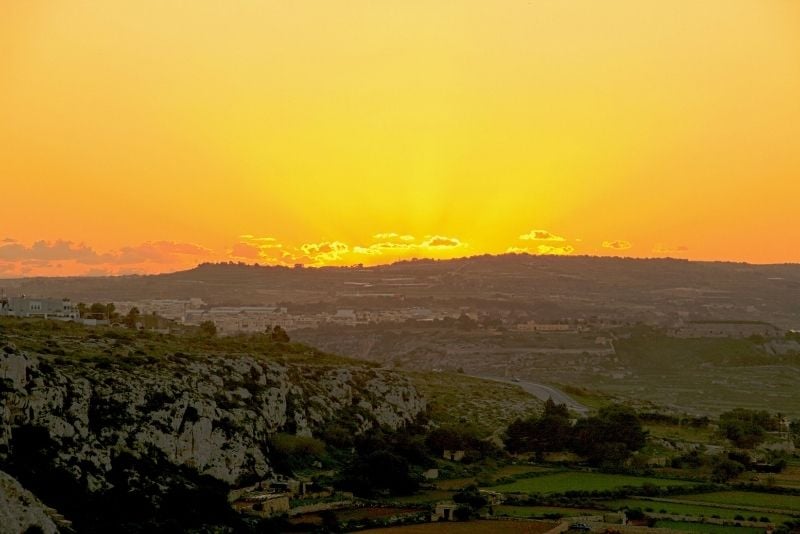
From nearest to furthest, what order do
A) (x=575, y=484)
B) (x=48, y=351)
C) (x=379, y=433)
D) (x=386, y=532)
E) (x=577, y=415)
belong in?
(x=386, y=532) < (x=48, y=351) < (x=575, y=484) < (x=379, y=433) < (x=577, y=415)

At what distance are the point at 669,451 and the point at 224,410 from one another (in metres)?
37.6

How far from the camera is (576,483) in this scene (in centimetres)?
7212

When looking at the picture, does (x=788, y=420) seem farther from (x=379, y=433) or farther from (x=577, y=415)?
(x=379, y=433)

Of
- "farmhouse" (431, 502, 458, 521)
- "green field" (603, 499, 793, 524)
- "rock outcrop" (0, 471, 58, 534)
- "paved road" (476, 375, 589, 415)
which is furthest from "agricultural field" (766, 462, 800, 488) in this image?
"rock outcrop" (0, 471, 58, 534)

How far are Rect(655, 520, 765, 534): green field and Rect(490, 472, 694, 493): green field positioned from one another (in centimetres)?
1046

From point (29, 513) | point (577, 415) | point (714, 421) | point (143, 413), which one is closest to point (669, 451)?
point (577, 415)

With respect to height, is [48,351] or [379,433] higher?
[48,351]

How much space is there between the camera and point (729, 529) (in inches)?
2251

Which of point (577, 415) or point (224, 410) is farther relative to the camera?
point (577, 415)

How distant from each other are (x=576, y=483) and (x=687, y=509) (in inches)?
408

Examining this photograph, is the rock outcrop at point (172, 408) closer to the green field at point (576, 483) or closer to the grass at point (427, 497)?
the grass at point (427, 497)

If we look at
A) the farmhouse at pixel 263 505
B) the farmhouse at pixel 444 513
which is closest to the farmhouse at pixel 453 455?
the farmhouse at pixel 444 513

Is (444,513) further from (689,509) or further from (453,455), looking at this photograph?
(453,455)

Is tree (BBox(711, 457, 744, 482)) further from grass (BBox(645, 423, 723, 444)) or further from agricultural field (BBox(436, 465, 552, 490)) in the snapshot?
grass (BBox(645, 423, 723, 444))
